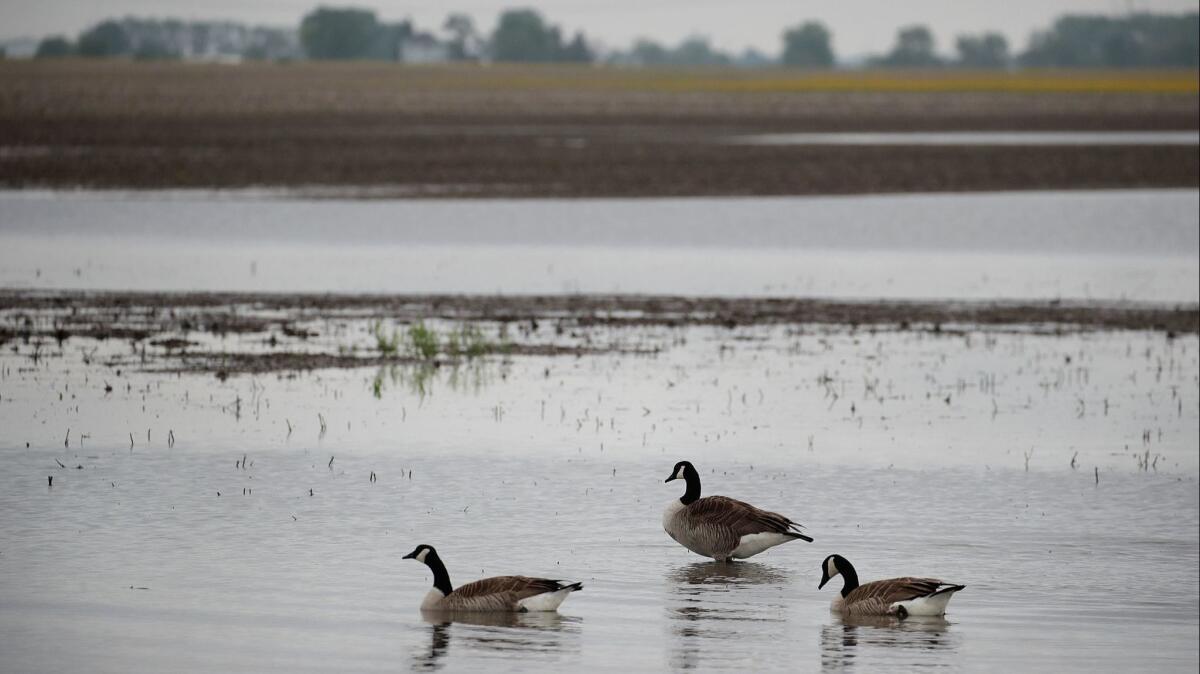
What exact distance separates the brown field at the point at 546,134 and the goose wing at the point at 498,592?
3631 centimetres

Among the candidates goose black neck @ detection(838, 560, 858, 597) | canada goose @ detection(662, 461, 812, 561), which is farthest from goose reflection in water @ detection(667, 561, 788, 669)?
goose black neck @ detection(838, 560, 858, 597)

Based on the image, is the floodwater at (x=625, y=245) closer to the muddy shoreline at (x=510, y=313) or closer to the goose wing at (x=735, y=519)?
the muddy shoreline at (x=510, y=313)

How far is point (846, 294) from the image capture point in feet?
94.7

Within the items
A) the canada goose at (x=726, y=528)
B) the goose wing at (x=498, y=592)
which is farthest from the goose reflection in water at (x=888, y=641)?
the goose wing at (x=498, y=592)

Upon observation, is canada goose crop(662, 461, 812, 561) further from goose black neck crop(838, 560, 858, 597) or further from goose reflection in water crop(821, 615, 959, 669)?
goose reflection in water crop(821, 615, 959, 669)

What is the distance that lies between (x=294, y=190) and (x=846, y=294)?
22572 mm

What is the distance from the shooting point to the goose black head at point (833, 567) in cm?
1156

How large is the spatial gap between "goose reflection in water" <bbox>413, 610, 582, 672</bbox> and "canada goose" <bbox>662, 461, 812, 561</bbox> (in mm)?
1658

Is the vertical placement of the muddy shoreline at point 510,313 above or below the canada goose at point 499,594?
above

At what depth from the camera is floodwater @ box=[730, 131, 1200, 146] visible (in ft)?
213

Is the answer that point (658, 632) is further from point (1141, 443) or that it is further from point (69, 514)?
point (1141, 443)

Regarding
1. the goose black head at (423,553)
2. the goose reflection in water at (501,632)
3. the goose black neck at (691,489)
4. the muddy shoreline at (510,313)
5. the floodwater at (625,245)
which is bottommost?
the goose reflection in water at (501,632)

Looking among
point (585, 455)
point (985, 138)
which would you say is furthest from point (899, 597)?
point (985, 138)

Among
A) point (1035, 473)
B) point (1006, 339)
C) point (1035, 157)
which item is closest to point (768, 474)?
point (1035, 473)
